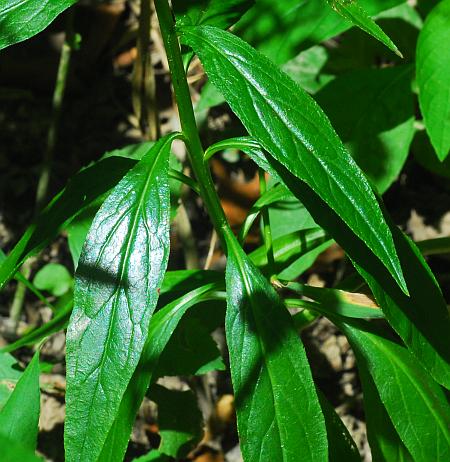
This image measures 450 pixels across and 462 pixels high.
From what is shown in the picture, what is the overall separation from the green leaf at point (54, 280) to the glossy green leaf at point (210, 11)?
3.80ft

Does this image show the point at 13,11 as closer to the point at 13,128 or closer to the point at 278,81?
the point at 278,81

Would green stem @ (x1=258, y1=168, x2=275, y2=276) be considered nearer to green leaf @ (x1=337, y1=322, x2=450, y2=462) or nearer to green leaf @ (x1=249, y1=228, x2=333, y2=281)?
green leaf @ (x1=249, y1=228, x2=333, y2=281)

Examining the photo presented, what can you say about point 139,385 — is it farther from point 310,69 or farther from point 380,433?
point 310,69

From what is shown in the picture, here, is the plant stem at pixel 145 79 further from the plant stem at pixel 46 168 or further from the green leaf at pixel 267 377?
the green leaf at pixel 267 377

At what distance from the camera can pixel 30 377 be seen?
1.34 metres

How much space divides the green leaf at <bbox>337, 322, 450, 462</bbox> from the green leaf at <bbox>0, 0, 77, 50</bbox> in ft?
2.43

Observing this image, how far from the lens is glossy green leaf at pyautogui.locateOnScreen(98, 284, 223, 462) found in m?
1.15

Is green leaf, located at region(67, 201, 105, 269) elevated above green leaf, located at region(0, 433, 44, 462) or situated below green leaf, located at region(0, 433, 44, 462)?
above

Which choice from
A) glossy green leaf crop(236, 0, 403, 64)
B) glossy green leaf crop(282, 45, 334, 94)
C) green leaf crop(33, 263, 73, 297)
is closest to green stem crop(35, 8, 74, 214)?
green leaf crop(33, 263, 73, 297)

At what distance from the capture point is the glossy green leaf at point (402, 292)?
1.11m

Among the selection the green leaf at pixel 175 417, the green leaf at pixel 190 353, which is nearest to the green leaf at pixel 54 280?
the green leaf at pixel 175 417

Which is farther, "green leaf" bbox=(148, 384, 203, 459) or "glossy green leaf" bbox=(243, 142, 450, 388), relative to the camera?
"green leaf" bbox=(148, 384, 203, 459)

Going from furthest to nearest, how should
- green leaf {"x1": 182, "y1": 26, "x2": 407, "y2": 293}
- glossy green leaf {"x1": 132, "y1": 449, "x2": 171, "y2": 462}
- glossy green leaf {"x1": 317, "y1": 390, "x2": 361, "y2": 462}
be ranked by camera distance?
glossy green leaf {"x1": 132, "y1": 449, "x2": 171, "y2": 462} → glossy green leaf {"x1": 317, "y1": 390, "x2": 361, "y2": 462} → green leaf {"x1": 182, "y1": 26, "x2": 407, "y2": 293}

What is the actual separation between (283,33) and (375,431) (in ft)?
2.79
